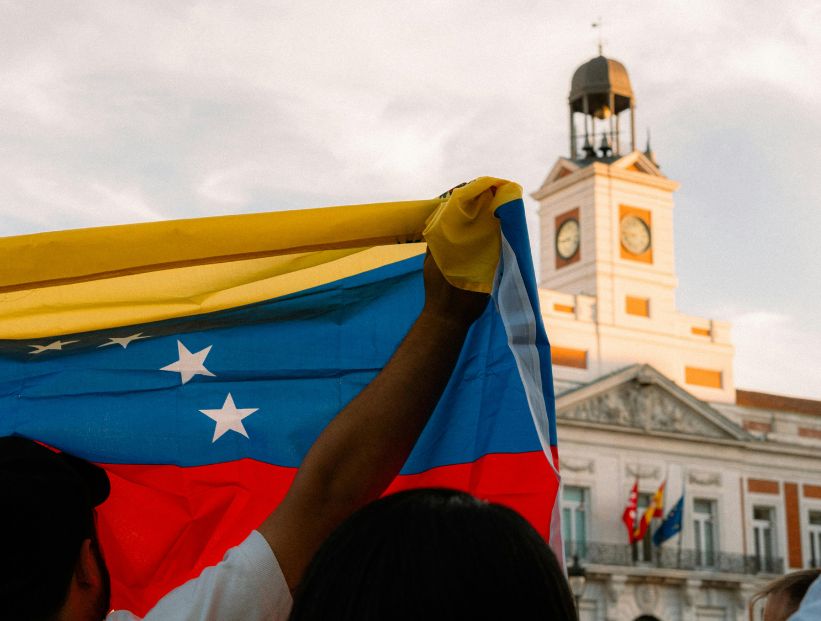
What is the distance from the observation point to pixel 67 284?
2.32m

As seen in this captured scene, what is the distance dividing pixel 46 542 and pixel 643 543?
81.7ft

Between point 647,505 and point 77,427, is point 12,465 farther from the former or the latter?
point 647,505

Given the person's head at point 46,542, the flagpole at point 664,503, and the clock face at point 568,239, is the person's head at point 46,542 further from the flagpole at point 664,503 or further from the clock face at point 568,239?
the clock face at point 568,239

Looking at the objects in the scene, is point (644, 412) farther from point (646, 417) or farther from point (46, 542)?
point (46, 542)

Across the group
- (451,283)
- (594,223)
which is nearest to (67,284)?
(451,283)

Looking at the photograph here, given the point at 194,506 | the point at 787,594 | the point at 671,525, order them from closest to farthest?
the point at 194,506, the point at 787,594, the point at 671,525

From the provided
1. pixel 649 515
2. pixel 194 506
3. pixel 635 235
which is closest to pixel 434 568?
pixel 194 506

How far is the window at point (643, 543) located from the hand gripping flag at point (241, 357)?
926 inches

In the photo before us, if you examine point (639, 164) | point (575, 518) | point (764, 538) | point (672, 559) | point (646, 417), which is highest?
point (639, 164)

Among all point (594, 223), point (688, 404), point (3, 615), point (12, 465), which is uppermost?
point (594, 223)

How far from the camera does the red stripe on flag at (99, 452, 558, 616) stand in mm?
2066

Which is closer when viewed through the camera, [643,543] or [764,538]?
[643,543]

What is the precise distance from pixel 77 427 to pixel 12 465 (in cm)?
79

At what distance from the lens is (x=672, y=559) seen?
25609 mm
